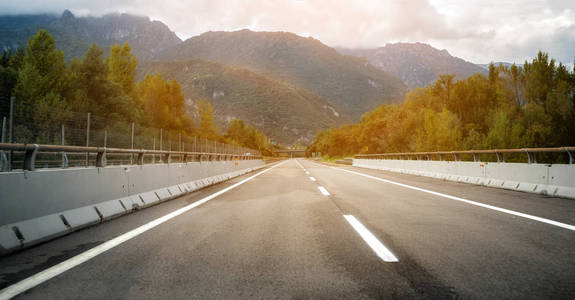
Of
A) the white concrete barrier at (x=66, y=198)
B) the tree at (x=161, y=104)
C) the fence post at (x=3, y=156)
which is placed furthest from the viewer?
the tree at (x=161, y=104)

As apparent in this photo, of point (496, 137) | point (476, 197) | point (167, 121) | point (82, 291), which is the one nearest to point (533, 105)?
point (496, 137)

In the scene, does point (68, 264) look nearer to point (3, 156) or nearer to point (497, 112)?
point (3, 156)

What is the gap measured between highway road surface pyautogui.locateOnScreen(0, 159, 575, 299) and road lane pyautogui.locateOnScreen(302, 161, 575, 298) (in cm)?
2

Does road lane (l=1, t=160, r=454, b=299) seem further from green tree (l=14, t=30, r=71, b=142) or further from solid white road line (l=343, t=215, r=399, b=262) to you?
green tree (l=14, t=30, r=71, b=142)

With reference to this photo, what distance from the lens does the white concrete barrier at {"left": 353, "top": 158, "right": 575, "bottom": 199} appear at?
29.8 ft

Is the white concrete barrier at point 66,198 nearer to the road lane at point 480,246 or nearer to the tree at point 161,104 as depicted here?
the road lane at point 480,246

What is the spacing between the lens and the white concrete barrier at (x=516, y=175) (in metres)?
9.08

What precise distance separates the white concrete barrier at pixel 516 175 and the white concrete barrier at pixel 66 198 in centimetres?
1016

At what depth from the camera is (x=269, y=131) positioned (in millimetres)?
195125

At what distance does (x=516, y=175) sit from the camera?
10.9 metres

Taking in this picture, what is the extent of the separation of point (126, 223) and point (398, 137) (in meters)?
66.7

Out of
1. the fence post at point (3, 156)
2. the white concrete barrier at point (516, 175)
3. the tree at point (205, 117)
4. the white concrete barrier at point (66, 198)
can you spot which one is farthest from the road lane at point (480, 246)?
A: the tree at point (205, 117)

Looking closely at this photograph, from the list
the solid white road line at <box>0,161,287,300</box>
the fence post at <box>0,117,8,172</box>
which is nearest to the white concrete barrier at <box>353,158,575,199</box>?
the solid white road line at <box>0,161,287,300</box>

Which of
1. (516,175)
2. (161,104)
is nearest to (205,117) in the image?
(161,104)
